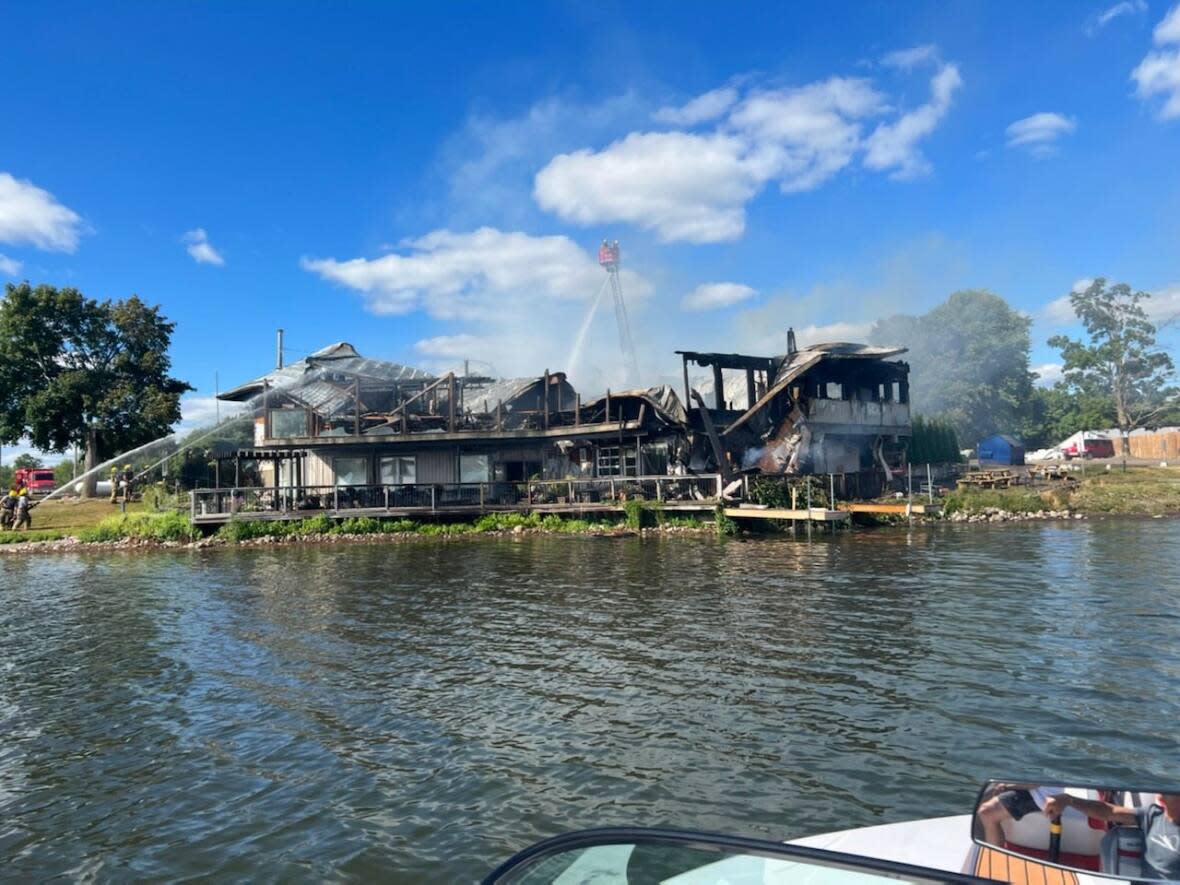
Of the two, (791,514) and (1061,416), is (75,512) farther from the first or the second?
(1061,416)

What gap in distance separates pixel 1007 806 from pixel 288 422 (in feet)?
116

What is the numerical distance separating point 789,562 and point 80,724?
17.6 m

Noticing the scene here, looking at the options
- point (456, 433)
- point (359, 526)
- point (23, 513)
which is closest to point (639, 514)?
point (456, 433)

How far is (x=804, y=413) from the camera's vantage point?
116ft

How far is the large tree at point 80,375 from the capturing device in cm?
4594

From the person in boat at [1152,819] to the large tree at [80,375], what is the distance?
5367 cm

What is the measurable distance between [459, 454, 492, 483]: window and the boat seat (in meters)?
33.8

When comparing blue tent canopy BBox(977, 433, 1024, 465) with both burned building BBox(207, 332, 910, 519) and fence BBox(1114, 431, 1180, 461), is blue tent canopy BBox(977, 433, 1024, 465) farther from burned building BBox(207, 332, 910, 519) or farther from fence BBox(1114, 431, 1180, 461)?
burned building BBox(207, 332, 910, 519)

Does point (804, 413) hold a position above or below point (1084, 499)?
above

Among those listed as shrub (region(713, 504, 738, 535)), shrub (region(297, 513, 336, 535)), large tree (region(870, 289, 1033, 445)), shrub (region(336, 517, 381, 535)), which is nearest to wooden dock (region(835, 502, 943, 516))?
shrub (region(713, 504, 738, 535))

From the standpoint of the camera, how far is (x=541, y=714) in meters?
9.45

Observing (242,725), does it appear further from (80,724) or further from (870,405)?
(870,405)

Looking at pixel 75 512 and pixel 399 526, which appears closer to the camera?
pixel 399 526

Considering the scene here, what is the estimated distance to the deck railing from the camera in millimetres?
32844
